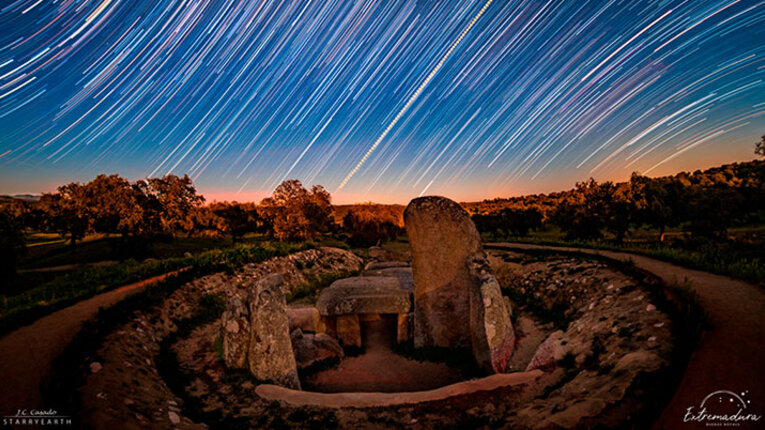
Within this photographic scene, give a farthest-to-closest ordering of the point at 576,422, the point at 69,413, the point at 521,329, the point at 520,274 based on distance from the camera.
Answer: the point at 520,274
the point at 521,329
the point at 69,413
the point at 576,422

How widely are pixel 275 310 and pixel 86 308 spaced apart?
672 centimetres

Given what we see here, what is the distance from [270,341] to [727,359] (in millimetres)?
8938

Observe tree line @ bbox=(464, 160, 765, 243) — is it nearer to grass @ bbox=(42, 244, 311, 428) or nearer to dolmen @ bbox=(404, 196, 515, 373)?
dolmen @ bbox=(404, 196, 515, 373)

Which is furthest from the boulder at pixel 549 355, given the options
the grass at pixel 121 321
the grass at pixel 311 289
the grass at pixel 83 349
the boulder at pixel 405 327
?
the grass at pixel 311 289

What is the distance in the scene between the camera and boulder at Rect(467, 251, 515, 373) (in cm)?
852

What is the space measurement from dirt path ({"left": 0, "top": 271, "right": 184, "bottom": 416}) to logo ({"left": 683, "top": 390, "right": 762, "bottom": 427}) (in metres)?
8.55

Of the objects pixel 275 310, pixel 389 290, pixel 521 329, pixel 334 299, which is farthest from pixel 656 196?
pixel 275 310

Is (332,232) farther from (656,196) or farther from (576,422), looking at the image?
(576,422)

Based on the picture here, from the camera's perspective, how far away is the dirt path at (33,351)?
4.91 metres

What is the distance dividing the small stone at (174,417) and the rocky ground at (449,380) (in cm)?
2

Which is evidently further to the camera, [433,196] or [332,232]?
[332,232]

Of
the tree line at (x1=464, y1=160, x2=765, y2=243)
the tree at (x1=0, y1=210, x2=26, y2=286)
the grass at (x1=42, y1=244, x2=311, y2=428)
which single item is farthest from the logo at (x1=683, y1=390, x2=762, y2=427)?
the tree at (x1=0, y1=210, x2=26, y2=286)

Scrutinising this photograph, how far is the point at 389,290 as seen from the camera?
12.0 m

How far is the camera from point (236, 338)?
8289mm
